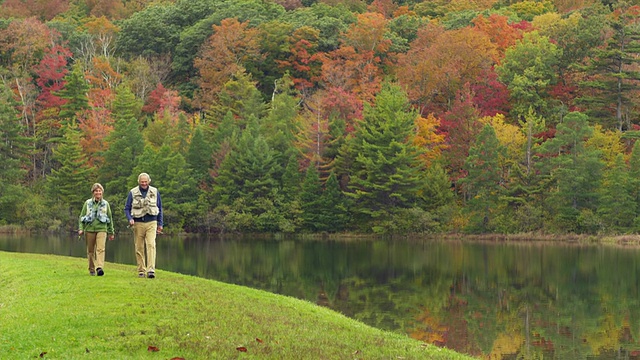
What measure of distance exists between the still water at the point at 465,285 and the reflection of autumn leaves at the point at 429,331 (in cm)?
3

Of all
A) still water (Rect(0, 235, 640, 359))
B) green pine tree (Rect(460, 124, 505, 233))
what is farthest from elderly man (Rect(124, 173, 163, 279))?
green pine tree (Rect(460, 124, 505, 233))

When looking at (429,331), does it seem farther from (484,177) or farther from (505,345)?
(484,177)

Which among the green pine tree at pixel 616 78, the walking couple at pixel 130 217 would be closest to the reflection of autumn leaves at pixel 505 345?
the walking couple at pixel 130 217

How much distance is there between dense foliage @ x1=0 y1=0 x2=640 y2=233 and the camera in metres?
60.0

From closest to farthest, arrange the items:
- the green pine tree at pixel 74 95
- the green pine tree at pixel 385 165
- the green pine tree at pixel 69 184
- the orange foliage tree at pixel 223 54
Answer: the green pine tree at pixel 385 165 < the green pine tree at pixel 69 184 < the green pine tree at pixel 74 95 < the orange foliage tree at pixel 223 54

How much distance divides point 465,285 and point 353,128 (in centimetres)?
3939

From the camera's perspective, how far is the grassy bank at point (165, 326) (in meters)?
11.2

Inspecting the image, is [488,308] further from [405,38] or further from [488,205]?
[405,38]

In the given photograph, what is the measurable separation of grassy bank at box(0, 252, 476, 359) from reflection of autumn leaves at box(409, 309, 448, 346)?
9.94ft

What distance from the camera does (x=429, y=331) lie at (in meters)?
20.3

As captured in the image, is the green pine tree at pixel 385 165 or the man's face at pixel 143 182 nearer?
the man's face at pixel 143 182

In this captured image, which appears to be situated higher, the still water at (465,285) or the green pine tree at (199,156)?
the green pine tree at (199,156)

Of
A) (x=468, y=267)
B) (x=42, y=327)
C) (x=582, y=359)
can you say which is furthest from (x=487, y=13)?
(x=42, y=327)

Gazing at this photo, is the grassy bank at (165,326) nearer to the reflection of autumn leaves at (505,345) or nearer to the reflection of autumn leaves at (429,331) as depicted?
the reflection of autumn leaves at (429,331)
